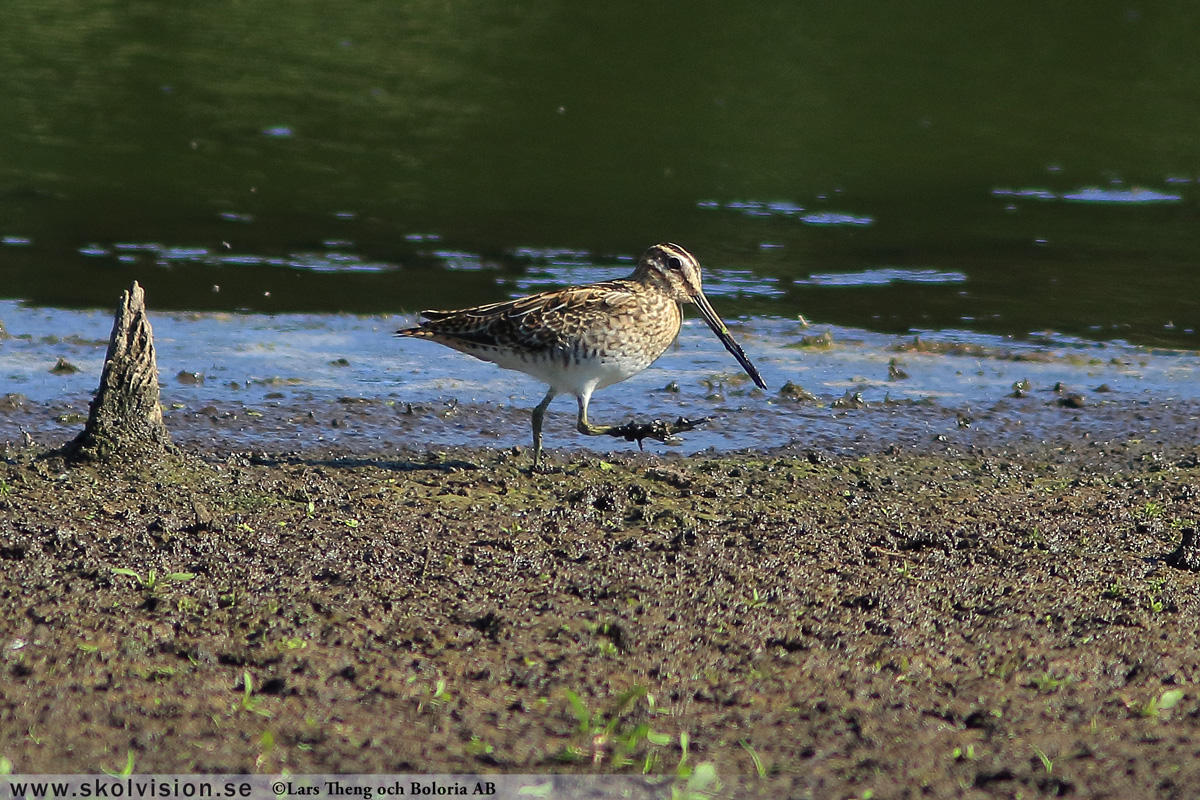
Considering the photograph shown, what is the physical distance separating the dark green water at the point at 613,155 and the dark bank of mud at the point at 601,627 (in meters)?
4.07

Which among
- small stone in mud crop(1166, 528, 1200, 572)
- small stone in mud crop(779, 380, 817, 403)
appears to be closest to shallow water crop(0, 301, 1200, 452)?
small stone in mud crop(779, 380, 817, 403)

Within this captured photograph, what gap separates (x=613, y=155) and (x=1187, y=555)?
10.7m

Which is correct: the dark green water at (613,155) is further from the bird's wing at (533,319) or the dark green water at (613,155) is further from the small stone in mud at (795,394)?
the bird's wing at (533,319)

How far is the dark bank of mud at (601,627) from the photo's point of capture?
160 inches

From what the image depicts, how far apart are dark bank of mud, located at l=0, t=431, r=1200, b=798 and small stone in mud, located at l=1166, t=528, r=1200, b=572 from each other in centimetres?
4

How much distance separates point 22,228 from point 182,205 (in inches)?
58.2

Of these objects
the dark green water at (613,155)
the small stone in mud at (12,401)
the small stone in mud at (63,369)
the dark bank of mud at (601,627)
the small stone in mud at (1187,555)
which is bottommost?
the dark bank of mud at (601,627)

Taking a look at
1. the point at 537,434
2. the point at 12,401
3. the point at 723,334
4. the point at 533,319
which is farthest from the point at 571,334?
the point at 12,401

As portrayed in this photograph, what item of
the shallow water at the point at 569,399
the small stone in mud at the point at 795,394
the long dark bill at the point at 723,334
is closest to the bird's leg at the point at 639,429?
the shallow water at the point at 569,399

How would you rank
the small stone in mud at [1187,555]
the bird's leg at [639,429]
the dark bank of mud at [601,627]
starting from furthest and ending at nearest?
the bird's leg at [639,429] → the small stone in mud at [1187,555] → the dark bank of mud at [601,627]

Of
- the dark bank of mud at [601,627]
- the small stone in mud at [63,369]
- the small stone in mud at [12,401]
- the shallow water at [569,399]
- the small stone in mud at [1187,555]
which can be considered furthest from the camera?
the small stone in mud at [63,369]

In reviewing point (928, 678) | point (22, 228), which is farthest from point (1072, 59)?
point (928, 678)

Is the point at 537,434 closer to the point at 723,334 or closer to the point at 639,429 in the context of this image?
the point at 639,429

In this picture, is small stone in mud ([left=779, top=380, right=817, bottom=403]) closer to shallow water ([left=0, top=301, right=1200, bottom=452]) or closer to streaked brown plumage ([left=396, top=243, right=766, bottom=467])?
shallow water ([left=0, top=301, right=1200, bottom=452])
